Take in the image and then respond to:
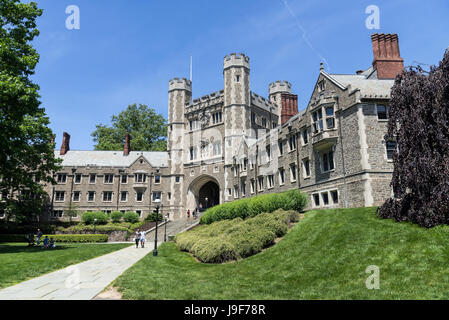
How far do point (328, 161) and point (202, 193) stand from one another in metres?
31.7

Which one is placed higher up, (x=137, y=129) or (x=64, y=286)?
(x=137, y=129)

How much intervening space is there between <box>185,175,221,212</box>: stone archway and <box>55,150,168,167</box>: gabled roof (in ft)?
27.1

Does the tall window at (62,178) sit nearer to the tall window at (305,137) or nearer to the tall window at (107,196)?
the tall window at (107,196)

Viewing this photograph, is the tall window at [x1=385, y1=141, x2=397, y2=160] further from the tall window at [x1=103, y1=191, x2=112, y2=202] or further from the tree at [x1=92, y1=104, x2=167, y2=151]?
the tree at [x1=92, y1=104, x2=167, y2=151]

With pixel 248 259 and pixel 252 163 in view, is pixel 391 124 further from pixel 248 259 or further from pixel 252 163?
pixel 252 163

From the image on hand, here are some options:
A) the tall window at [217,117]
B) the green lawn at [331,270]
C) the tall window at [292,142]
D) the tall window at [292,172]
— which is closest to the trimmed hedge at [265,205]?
the tall window at [292,172]

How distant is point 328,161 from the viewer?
972 inches

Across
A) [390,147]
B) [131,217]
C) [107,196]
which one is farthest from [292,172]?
[107,196]

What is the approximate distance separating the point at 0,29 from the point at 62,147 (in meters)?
40.6

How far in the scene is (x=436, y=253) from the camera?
10.2 meters

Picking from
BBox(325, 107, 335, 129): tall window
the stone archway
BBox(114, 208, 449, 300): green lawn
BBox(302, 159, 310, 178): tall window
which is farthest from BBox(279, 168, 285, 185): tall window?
the stone archway

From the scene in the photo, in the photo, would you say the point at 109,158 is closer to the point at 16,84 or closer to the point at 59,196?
the point at 59,196

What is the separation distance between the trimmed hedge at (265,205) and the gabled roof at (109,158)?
29.1 metres

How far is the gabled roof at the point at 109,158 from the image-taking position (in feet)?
184
